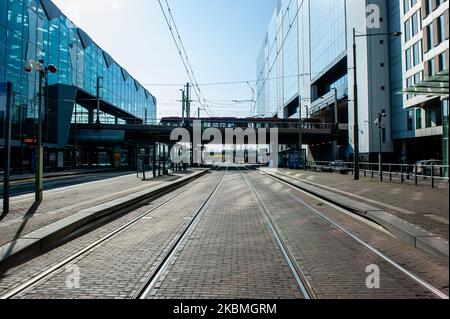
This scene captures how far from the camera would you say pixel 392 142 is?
47.5 meters

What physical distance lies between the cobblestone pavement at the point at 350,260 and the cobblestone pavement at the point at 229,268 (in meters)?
0.42

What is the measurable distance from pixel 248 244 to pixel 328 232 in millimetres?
2123

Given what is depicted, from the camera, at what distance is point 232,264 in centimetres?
534

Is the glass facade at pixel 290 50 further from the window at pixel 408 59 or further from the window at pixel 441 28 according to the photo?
the window at pixel 441 28

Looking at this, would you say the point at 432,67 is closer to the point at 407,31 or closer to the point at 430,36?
the point at 430,36

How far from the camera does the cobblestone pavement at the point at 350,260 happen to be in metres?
4.29

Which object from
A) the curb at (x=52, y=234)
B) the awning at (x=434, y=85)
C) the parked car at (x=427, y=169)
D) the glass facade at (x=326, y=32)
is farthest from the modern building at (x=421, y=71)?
the curb at (x=52, y=234)

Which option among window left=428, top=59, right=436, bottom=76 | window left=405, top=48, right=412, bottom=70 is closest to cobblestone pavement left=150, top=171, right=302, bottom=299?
window left=428, top=59, right=436, bottom=76

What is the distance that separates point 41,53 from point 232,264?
130 feet

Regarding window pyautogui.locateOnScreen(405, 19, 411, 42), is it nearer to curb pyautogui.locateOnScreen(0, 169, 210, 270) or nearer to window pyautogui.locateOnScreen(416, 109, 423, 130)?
window pyautogui.locateOnScreen(416, 109, 423, 130)

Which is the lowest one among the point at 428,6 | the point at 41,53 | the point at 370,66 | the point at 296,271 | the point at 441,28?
the point at 296,271

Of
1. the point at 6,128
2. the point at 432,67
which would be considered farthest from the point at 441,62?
the point at 6,128

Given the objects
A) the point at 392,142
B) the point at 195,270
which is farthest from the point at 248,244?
the point at 392,142

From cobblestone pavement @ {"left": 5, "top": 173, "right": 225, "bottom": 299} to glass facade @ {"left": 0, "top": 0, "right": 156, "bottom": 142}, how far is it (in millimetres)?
30035
